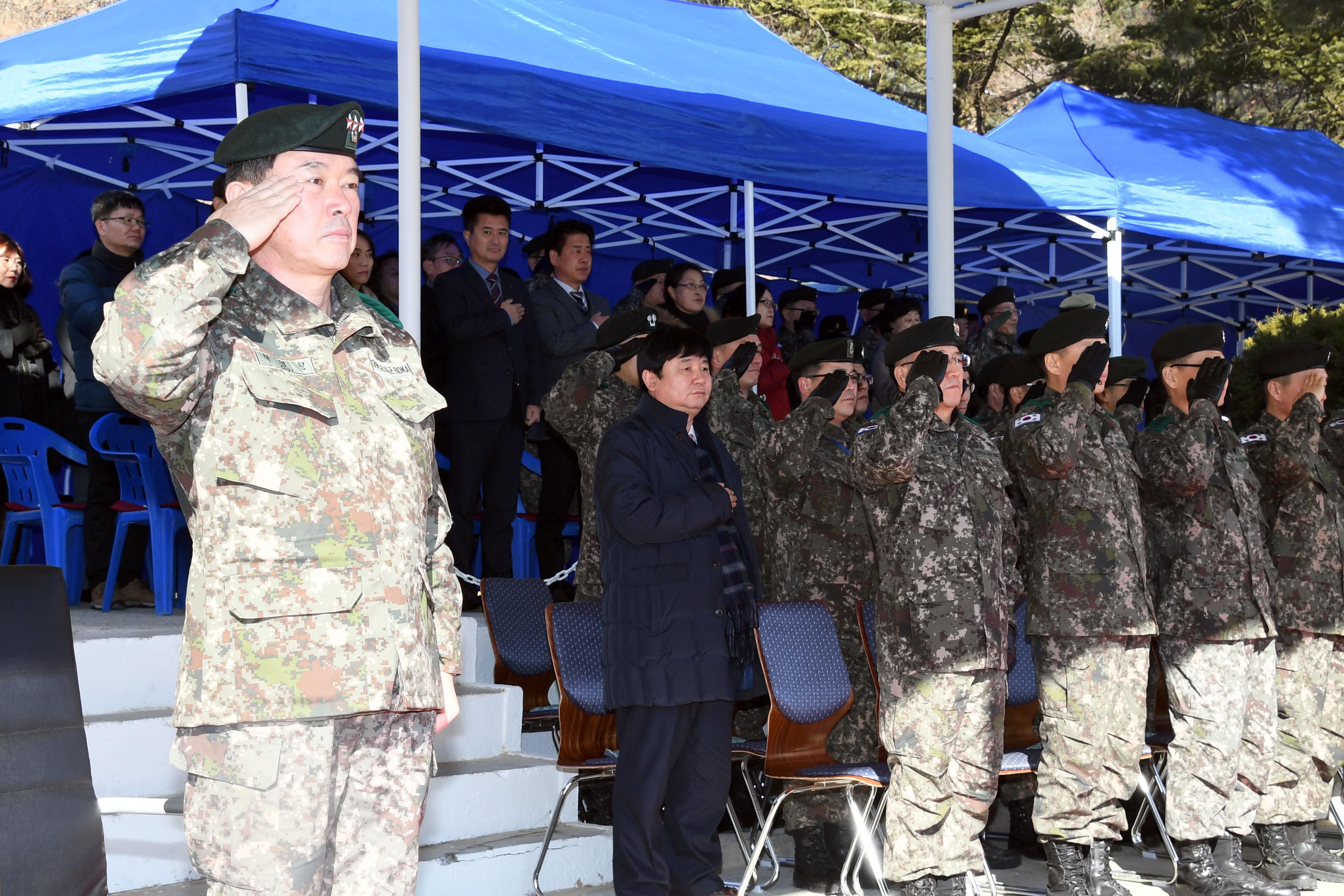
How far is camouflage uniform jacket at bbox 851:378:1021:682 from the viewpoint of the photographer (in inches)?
188

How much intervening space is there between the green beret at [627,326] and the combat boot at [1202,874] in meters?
2.95

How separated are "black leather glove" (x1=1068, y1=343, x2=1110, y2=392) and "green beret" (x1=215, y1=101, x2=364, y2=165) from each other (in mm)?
3497

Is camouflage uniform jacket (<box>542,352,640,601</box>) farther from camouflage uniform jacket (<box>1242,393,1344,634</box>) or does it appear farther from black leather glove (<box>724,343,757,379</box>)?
camouflage uniform jacket (<box>1242,393,1344,634</box>)

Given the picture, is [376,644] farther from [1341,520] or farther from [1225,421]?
[1341,520]

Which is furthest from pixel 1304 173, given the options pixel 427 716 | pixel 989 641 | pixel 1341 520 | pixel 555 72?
pixel 427 716

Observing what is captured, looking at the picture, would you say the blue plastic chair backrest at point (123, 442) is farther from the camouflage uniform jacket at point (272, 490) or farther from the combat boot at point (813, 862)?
the camouflage uniform jacket at point (272, 490)

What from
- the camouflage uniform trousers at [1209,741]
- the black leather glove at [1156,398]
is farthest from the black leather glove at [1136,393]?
the camouflage uniform trousers at [1209,741]

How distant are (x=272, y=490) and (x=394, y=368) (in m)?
0.36

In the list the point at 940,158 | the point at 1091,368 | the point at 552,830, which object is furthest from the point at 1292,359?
the point at 552,830

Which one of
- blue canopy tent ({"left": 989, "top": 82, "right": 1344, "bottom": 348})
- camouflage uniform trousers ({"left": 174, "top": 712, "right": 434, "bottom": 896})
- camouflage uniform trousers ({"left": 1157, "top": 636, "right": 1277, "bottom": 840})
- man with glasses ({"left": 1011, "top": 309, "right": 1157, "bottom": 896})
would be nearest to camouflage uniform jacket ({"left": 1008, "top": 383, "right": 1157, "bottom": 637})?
man with glasses ({"left": 1011, "top": 309, "right": 1157, "bottom": 896})

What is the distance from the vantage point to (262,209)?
2.32 meters

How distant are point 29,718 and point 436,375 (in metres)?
4.40

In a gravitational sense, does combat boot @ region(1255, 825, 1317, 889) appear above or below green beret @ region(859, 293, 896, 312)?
below

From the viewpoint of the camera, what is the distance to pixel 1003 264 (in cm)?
1230
